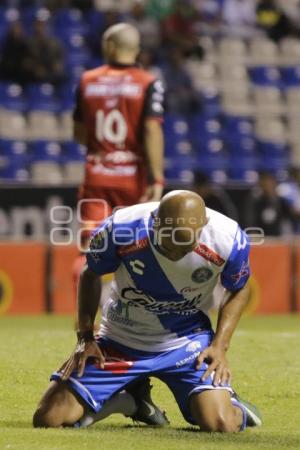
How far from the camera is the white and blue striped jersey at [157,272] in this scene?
250 inches

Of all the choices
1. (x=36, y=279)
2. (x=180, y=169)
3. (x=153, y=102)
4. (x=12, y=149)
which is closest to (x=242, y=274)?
(x=153, y=102)

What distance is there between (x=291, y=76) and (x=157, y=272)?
14928mm

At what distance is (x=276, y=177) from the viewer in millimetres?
17906

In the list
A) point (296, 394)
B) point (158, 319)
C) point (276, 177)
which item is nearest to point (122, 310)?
point (158, 319)

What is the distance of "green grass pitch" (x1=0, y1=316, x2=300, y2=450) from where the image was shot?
6.00 m

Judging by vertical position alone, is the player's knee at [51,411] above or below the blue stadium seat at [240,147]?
above

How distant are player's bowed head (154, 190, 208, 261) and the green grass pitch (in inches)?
38.4

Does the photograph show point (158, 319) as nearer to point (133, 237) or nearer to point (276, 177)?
point (133, 237)

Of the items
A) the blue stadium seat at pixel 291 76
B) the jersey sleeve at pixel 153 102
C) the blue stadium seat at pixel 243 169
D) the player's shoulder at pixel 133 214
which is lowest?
the blue stadium seat at pixel 243 169

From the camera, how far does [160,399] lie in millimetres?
7566

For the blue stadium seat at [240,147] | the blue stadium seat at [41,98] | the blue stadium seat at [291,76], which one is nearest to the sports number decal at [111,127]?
the blue stadium seat at [41,98]

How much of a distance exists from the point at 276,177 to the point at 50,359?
390 inches

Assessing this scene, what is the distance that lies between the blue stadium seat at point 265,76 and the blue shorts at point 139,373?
14.4 meters

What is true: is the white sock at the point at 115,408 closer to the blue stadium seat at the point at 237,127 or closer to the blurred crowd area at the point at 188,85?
the blurred crowd area at the point at 188,85
